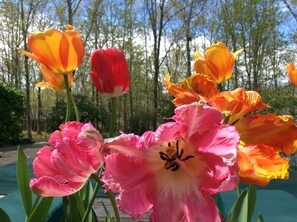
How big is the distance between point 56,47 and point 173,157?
342mm

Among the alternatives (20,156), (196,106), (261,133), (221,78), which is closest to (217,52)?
(221,78)

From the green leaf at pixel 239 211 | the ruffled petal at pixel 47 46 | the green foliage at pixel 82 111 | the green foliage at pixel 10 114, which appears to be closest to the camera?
the ruffled petal at pixel 47 46

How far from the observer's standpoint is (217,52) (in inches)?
26.7

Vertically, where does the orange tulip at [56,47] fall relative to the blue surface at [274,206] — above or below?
above

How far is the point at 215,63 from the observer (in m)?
0.68

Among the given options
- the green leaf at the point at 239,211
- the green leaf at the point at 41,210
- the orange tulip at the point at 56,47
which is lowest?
the green leaf at the point at 239,211

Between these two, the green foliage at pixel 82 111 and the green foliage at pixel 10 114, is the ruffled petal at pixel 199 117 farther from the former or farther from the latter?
the green foliage at pixel 82 111

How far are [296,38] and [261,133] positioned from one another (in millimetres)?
16226

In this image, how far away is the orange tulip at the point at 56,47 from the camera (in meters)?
0.67

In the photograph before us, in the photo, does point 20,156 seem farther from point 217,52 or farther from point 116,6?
point 116,6

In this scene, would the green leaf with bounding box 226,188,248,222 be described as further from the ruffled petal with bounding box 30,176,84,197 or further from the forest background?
the forest background

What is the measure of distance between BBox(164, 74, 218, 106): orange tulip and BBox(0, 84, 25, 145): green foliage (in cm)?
1358

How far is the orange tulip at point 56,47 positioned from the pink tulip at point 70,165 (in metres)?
0.26

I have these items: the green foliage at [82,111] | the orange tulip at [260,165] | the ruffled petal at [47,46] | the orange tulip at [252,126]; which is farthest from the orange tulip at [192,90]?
the green foliage at [82,111]
